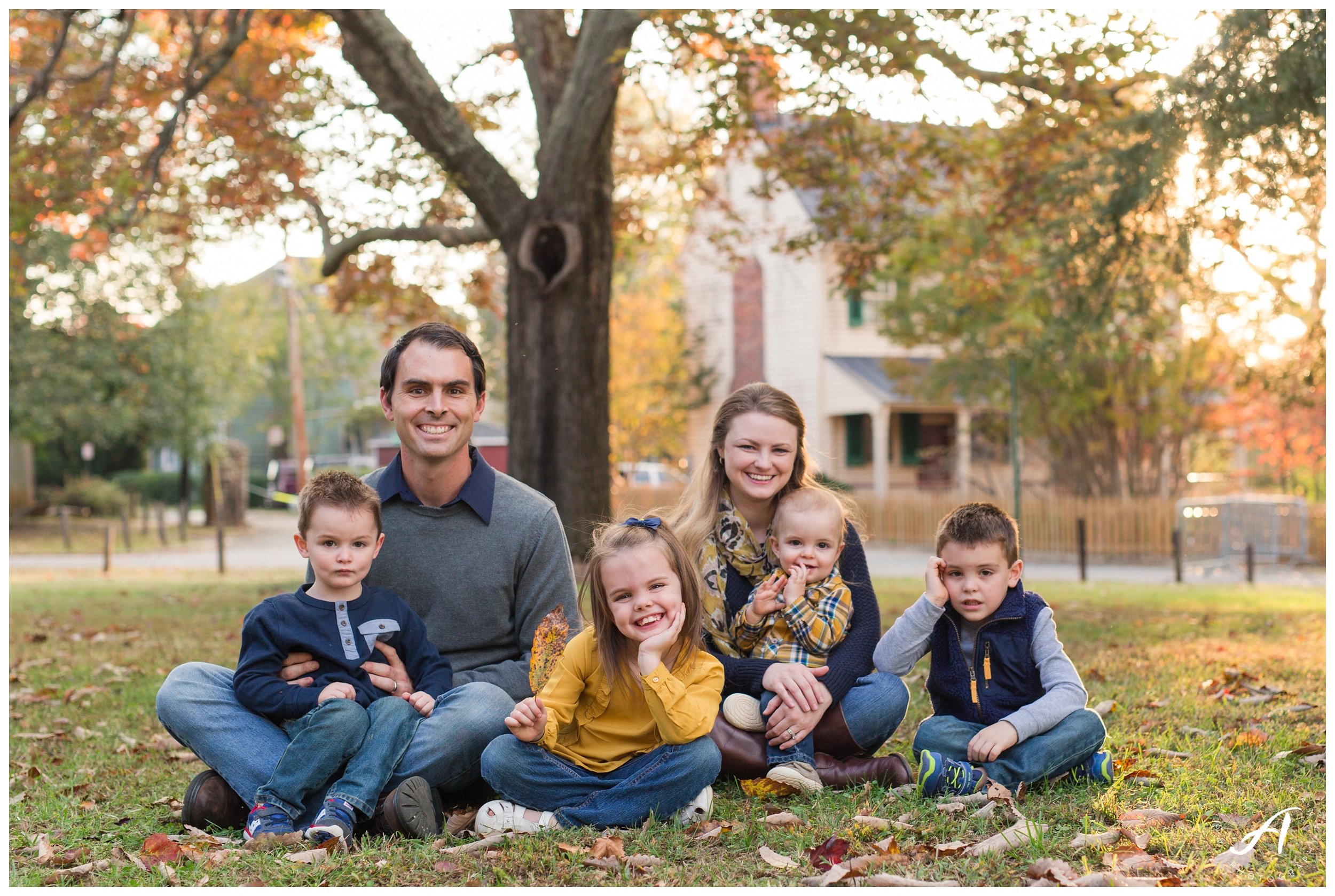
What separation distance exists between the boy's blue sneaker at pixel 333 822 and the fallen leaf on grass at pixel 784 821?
1.34m

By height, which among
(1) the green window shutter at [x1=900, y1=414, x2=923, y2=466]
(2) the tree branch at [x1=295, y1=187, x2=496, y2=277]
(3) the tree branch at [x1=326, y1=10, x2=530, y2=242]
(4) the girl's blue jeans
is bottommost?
(4) the girl's blue jeans

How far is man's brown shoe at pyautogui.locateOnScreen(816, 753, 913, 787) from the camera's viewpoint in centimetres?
427

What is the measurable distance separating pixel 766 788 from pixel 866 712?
46 centimetres

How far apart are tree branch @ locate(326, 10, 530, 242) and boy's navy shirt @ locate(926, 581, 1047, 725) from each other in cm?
748

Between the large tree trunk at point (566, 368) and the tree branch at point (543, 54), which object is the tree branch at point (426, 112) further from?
the tree branch at point (543, 54)

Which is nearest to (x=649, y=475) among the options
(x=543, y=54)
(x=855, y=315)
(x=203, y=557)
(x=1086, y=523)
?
(x=855, y=315)

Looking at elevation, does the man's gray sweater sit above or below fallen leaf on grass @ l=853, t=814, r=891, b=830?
above

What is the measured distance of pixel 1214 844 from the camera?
11.4ft

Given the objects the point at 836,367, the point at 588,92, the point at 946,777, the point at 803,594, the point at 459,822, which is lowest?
the point at 459,822

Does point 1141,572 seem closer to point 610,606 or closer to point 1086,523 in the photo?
point 1086,523

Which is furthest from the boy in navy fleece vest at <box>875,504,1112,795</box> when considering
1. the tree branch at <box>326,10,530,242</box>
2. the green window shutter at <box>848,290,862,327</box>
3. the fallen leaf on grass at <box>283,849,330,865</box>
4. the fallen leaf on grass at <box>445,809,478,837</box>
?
the green window shutter at <box>848,290,862,327</box>

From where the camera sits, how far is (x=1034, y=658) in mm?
4309

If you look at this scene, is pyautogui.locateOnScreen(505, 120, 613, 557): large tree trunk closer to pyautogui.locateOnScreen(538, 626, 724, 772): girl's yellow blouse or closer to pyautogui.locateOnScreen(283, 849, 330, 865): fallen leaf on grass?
pyautogui.locateOnScreen(538, 626, 724, 772): girl's yellow blouse

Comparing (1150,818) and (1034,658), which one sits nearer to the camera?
(1150,818)
